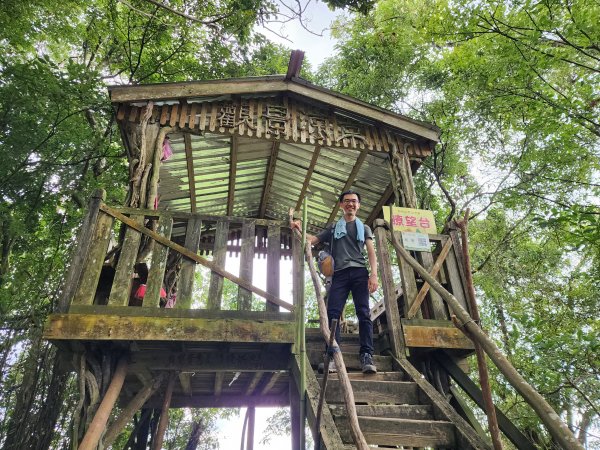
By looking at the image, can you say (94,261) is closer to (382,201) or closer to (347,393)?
(347,393)

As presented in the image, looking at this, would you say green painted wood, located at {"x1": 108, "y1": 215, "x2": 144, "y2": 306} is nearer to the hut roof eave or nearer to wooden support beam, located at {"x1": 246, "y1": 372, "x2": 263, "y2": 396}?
the hut roof eave

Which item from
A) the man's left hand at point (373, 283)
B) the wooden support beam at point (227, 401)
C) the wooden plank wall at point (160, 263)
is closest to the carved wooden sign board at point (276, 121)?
the wooden plank wall at point (160, 263)

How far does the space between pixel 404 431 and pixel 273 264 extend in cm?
219

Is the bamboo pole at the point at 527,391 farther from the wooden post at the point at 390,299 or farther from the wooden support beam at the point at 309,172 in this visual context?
the wooden support beam at the point at 309,172

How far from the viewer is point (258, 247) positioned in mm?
9750

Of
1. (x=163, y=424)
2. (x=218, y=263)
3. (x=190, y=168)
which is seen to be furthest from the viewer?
(x=190, y=168)

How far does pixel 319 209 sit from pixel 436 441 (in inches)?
259

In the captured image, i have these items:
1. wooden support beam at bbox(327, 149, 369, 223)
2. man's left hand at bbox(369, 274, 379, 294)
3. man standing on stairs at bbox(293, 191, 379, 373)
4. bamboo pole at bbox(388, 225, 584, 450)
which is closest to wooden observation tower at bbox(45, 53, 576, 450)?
wooden support beam at bbox(327, 149, 369, 223)

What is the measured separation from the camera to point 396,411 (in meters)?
3.28

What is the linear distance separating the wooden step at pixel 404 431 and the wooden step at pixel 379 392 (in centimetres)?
33

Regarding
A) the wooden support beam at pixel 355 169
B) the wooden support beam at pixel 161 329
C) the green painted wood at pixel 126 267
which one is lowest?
the wooden support beam at pixel 161 329

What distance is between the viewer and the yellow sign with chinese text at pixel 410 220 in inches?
198

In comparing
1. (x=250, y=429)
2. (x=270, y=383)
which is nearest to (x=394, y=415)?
(x=270, y=383)

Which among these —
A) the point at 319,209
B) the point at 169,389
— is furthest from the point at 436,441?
the point at 319,209
